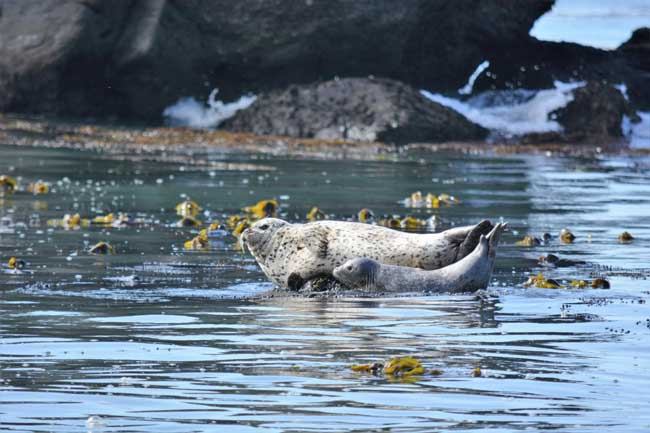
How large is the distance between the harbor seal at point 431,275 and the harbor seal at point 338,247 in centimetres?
26

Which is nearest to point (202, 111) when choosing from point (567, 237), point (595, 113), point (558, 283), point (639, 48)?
point (595, 113)

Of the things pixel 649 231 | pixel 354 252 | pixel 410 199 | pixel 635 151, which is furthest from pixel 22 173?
pixel 635 151

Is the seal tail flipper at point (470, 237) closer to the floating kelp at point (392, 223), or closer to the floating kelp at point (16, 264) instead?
the floating kelp at point (16, 264)

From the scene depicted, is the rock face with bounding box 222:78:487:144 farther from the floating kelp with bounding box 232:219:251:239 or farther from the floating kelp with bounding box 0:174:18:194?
the floating kelp with bounding box 232:219:251:239

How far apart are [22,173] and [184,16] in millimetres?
14160

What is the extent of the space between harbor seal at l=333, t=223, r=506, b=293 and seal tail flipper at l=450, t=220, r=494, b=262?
0.20m

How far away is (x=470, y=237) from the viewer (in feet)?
34.9

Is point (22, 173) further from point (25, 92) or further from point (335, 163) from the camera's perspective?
point (25, 92)

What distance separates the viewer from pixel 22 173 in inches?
837

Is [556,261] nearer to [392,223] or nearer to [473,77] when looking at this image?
[392,223]

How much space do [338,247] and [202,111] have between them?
2374 cm

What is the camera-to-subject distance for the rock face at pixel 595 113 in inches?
1251

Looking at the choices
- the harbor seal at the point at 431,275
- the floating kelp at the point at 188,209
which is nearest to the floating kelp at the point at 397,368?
the harbor seal at the point at 431,275

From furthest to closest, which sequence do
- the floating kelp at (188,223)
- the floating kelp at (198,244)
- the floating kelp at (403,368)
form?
the floating kelp at (188,223), the floating kelp at (198,244), the floating kelp at (403,368)
